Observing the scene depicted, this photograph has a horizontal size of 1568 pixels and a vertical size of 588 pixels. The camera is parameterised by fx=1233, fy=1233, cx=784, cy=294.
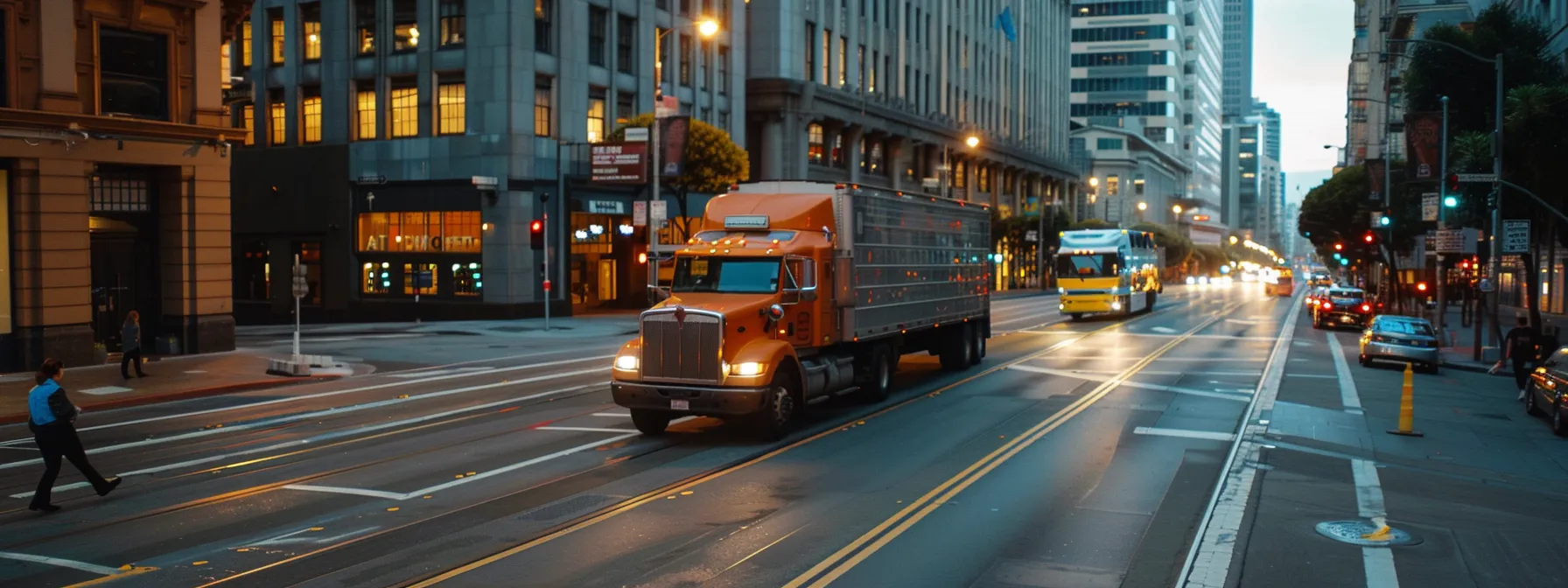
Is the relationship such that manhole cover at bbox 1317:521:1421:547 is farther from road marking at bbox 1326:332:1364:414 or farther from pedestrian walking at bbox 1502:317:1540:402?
pedestrian walking at bbox 1502:317:1540:402

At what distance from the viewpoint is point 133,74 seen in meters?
29.1

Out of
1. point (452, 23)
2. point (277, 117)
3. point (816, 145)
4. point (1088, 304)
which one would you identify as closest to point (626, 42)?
point (452, 23)

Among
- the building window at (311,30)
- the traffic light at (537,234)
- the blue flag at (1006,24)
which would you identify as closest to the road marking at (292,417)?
the traffic light at (537,234)

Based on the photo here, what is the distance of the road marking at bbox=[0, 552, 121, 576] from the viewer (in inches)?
394

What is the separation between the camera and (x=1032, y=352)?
3334cm

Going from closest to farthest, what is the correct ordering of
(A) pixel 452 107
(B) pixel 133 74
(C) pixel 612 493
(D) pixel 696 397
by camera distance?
(C) pixel 612 493
(D) pixel 696 397
(B) pixel 133 74
(A) pixel 452 107

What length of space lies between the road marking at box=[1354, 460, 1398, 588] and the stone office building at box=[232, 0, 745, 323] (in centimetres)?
→ 3737

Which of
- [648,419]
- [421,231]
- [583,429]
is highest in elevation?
[421,231]

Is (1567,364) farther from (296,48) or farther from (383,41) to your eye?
(296,48)

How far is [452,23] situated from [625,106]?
28.1ft

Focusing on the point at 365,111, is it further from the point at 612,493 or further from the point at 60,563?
the point at 60,563

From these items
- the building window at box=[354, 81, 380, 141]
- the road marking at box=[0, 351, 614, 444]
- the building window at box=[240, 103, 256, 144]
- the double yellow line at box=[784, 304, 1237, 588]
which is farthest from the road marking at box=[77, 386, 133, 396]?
the building window at box=[240, 103, 256, 144]

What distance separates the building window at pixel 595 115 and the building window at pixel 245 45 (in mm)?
15610

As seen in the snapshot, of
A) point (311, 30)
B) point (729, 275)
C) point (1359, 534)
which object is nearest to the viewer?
point (1359, 534)
